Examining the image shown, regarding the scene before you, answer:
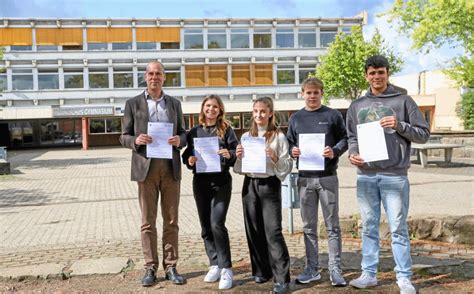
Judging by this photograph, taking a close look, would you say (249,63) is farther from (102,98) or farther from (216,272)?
(216,272)

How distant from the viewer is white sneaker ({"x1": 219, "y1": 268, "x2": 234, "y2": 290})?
500 cm

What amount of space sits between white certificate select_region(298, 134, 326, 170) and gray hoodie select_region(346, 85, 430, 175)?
444 millimetres

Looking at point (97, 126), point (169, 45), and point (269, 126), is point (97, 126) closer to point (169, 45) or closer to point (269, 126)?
point (169, 45)

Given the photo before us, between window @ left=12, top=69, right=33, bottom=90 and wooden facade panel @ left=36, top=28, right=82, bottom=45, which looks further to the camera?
wooden facade panel @ left=36, top=28, right=82, bottom=45

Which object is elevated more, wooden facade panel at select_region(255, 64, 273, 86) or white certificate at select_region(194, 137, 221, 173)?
wooden facade panel at select_region(255, 64, 273, 86)

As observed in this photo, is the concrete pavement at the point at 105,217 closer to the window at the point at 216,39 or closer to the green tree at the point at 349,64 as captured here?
the green tree at the point at 349,64

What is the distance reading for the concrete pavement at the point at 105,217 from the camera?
652 centimetres

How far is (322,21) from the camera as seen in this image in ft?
165

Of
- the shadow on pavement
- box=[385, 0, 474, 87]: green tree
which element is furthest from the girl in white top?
box=[385, 0, 474, 87]: green tree

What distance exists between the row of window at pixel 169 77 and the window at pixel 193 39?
208cm

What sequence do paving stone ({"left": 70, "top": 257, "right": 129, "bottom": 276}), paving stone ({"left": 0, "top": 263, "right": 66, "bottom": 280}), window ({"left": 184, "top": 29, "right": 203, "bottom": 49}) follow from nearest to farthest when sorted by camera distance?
paving stone ({"left": 0, "top": 263, "right": 66, "bottom": 280}) → paving stone ({"left": 70, "top": 257, "right": 129, "bottom": 276}) → window ({"left": 184, "top": 29, "right": 203, "bottom": 49})

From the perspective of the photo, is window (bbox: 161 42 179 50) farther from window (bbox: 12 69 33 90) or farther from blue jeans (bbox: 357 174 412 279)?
blue jeans (bbox: 357 174 412 279)

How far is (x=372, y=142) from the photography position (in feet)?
15.3

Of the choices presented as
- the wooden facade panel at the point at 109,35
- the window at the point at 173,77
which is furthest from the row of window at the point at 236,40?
the window at the point at 173,77
